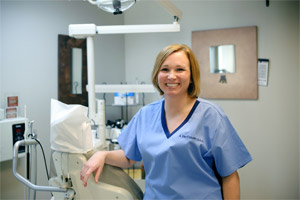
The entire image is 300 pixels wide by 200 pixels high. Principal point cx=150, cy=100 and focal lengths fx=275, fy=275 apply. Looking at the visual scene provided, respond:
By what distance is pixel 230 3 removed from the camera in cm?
284

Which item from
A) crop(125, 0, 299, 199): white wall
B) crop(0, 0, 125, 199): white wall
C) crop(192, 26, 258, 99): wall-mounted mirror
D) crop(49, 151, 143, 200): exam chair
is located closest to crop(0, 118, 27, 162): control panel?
crop(0, 0, 125, 199): white wall

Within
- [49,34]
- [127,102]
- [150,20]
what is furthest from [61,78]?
[150,20]

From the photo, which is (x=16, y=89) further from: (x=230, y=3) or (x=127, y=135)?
(x=230, y=3)

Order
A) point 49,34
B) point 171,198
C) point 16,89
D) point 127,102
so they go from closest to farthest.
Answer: point 171,198 < point 16,89 < point 49,34 < point 127,102

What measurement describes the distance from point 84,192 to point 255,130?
2090mm

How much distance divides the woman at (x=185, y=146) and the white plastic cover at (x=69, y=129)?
0.31 ft

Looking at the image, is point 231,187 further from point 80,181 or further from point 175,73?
point 80,181

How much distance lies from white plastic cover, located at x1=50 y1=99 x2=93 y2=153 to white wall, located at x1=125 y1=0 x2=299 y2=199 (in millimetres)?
2047

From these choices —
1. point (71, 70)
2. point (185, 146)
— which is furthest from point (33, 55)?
point (185, 146)

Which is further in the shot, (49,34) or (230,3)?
(230,3)

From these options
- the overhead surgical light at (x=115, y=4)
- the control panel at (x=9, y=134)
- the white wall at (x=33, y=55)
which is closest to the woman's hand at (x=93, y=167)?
the overhead surgical light at (x=115, y=4)

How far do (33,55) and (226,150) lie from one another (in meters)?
1.90

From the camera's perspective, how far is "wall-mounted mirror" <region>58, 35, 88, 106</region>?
2.58 m

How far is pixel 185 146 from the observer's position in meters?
1.10
